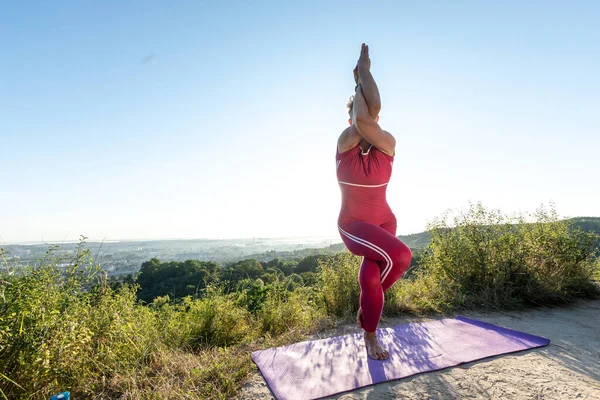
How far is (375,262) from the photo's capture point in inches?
108

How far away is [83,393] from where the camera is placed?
200 centimetres

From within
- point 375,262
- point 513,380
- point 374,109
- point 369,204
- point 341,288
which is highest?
point 374,109

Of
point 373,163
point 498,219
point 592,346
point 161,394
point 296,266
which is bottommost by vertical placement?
point 296,266

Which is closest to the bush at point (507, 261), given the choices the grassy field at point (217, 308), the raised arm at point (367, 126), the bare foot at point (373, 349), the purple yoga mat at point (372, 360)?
the grassy field at point (217, 308)

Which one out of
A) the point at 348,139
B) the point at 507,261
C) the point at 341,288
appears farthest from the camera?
the point at 507,261

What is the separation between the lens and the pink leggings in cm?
264

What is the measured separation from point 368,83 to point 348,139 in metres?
0.50

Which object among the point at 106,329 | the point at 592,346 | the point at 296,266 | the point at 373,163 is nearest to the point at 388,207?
the point at 373,163

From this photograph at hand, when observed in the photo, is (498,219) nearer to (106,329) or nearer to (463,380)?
(463,380)

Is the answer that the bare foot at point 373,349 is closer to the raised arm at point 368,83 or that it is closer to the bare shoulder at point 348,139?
the bare shoulder at point 348,139

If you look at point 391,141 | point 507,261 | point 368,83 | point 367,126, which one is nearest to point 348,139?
point 367,126

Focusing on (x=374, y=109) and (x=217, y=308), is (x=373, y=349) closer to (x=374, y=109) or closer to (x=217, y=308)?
(x=217, y=308)

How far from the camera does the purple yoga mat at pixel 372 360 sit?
7.14ft

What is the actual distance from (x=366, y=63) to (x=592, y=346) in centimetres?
338
